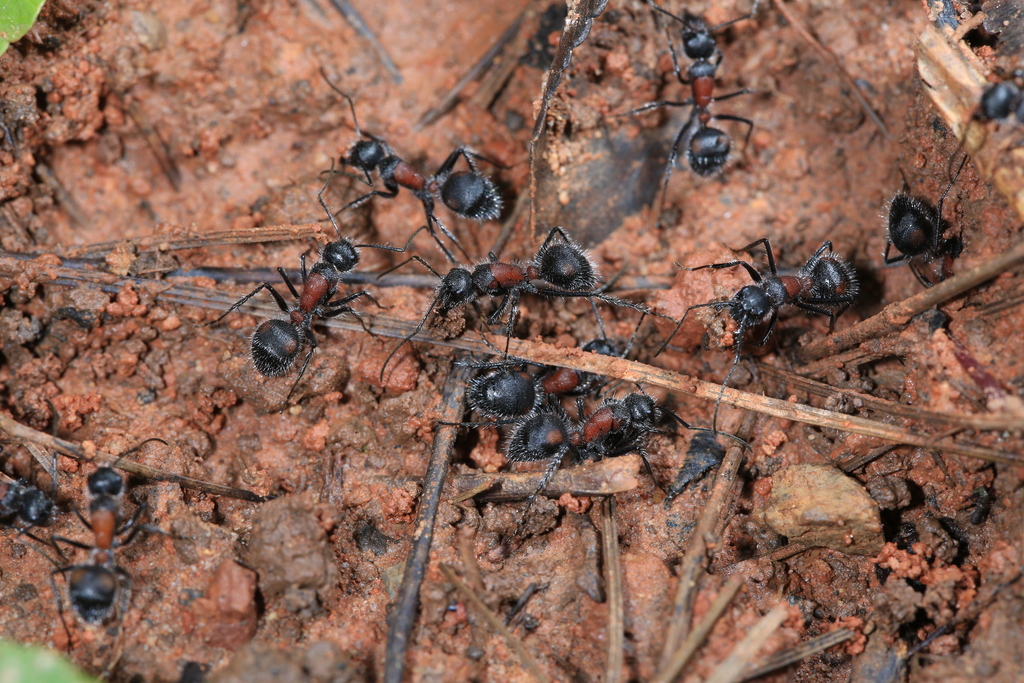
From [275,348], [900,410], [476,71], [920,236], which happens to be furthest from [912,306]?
[476,71]

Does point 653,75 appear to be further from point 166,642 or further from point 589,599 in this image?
point 166,642

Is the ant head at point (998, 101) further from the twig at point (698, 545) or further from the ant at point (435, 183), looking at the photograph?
the ant at point (435, 183)

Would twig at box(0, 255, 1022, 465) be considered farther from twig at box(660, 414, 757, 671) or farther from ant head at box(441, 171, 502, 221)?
ant head at box(441, 171, 502, 221)

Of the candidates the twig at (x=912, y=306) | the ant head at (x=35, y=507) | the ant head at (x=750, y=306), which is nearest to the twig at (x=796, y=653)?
the twig at (x=912, y=306)

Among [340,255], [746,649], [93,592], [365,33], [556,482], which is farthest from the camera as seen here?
[365,33]

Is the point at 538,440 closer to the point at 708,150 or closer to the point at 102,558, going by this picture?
the point at 102,558

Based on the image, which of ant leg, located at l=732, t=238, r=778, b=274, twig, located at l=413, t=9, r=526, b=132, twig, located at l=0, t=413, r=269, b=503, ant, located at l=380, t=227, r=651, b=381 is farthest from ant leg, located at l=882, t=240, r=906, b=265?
twig, located at l=0, t=413, r=269, b=503
